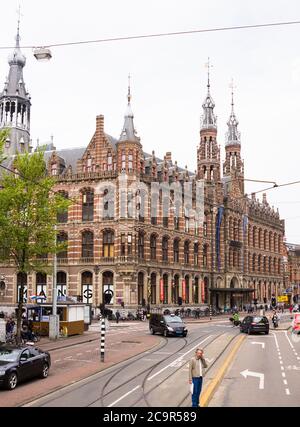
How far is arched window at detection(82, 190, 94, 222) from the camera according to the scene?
64.4 m

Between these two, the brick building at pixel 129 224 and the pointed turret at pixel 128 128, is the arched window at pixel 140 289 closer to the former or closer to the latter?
the brick building at pixel 129 224

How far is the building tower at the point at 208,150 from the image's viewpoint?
8325cm

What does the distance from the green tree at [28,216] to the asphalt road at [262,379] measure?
1368 centimetres

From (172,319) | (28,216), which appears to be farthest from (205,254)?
(28,216)

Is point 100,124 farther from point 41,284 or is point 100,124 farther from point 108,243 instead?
point 41,284

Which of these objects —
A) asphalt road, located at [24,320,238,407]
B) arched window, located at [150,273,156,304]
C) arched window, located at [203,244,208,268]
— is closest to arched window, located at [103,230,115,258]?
arched window, located at [150,273,156,304]

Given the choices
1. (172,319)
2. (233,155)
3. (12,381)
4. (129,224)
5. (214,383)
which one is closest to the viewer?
(12,381)

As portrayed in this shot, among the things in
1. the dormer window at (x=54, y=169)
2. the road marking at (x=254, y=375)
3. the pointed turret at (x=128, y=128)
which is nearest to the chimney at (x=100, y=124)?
the pointed turret at (x=128, y=128)

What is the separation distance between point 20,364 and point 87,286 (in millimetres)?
44054

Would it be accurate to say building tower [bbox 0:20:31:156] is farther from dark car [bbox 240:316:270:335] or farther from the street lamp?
the street lamp

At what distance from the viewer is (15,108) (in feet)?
249

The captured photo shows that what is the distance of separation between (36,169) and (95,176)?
29364 mm

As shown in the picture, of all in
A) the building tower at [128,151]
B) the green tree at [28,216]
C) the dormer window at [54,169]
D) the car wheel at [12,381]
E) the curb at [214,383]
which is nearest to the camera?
the curb at [214,383]

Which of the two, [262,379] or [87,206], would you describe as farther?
[87,206]
